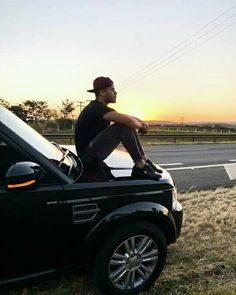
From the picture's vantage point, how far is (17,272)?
3.00m

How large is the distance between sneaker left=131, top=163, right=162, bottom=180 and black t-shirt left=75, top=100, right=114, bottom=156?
60 cm

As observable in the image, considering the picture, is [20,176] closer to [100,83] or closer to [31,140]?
[31,140]

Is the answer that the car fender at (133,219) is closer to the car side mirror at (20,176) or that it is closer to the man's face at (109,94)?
the car side mirror at (20,176)

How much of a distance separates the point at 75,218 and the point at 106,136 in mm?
1073

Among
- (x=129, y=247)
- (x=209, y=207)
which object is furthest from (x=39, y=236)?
(x=209, y=207)

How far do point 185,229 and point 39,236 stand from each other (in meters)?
3.06

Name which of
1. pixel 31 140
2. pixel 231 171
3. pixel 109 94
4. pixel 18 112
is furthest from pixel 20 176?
pixel 18 112

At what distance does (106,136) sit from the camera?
153 inches

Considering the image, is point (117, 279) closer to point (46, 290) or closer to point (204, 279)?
point (46, 290)

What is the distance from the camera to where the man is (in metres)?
3.80

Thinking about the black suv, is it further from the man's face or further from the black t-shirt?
the man's face

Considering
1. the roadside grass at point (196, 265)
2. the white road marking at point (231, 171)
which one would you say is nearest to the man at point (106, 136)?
the roadside grass at point (196, 265)

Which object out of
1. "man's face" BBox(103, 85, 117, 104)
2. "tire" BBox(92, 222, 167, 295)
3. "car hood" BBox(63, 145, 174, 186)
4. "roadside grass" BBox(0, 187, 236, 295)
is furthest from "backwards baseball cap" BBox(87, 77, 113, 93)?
"roadside grass" BBox(0, 187, 236, 295)

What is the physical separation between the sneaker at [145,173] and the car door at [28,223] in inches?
34.6
